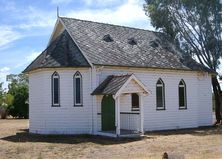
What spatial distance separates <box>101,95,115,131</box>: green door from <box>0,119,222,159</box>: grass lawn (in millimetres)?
2315

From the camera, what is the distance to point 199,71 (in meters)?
33.5

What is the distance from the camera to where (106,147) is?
2145cm

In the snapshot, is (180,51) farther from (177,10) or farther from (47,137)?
(47,137)

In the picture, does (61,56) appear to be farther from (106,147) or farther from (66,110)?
(106,147)

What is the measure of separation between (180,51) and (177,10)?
416 centimetres

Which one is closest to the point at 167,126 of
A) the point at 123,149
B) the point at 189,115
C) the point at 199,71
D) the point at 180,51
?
the point at 189,115

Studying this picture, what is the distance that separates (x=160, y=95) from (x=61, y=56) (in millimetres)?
7794

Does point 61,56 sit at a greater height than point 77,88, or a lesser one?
greater

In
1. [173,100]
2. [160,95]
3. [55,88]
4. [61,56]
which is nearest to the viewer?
[55,88]

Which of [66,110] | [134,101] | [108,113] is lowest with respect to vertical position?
[108,113]

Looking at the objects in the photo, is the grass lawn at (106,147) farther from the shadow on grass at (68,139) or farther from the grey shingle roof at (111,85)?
the grey shingle roof at (111,85)

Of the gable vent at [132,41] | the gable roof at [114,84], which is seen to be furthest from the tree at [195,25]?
the gable roof at [114,84]

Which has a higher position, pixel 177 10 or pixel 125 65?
pixel 177 10

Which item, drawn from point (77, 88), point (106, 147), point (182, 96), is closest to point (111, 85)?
point (77, 88)
